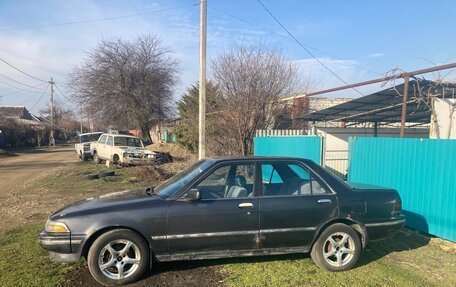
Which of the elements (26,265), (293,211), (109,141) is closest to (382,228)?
(293,211)

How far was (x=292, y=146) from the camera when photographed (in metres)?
Result: 11.9

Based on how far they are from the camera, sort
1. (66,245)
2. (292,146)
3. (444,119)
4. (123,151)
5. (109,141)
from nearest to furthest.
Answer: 1. (66,245)
2. (444,119)
3. (292,146)
4. (123,151)
5. (109,141)

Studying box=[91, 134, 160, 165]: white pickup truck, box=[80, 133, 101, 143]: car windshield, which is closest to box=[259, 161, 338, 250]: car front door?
box=[91, 134, 160, 165]: white pickup truck

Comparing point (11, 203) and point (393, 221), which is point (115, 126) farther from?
point (393, 221)

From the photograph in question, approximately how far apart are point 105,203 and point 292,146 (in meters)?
8.19

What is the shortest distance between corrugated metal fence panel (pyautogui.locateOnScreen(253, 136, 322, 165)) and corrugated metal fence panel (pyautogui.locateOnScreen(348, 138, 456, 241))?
9.96 feet

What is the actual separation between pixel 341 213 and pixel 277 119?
12551mm

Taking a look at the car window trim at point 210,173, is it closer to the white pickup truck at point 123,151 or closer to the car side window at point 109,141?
the white pickup truck at point 123,151

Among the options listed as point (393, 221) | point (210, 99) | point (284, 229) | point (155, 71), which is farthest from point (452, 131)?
point (155, 71)

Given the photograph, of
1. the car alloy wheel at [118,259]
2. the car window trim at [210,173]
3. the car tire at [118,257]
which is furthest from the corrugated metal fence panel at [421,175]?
Result: the car alloy wheel at [118,259]

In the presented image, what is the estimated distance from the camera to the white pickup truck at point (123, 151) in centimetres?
1772

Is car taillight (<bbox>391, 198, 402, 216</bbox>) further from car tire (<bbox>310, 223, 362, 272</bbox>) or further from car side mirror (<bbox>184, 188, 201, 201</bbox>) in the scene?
car side mirror (<bbox>184, 188, 201, 201</bbox>)

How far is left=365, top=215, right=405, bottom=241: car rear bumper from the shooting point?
4.82 m

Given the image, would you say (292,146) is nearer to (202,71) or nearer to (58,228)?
(202,71)
